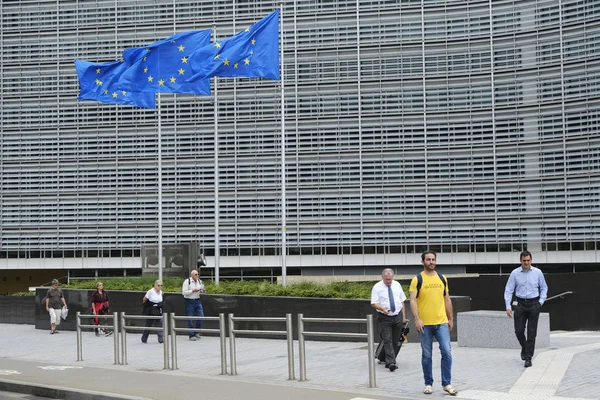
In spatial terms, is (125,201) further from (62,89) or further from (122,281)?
(122,281)

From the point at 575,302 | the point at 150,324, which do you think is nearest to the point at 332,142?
the point at 575,302

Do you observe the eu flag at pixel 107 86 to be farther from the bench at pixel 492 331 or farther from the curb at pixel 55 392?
the curb at pixel 55 392

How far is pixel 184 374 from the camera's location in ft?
48.0

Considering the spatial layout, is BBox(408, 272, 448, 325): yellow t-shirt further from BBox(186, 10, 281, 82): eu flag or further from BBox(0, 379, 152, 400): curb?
BBox(186, 10, 281, 82): eu flag

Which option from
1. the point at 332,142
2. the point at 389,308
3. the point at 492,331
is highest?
the point at 332,142

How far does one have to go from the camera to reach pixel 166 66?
26734 millimetres

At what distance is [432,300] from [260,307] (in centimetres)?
1081

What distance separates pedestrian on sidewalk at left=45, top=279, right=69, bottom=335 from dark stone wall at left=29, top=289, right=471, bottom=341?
920 mm

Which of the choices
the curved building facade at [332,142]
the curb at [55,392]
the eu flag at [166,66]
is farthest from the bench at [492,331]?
the curved building facade at [332,142]

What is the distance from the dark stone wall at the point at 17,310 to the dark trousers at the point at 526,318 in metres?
21.1

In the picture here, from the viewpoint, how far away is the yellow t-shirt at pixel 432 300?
11453 mm

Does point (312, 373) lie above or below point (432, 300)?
below

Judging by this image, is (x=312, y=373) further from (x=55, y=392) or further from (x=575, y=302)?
(x=575, y=302)

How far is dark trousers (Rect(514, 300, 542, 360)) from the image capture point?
45.1 feet
